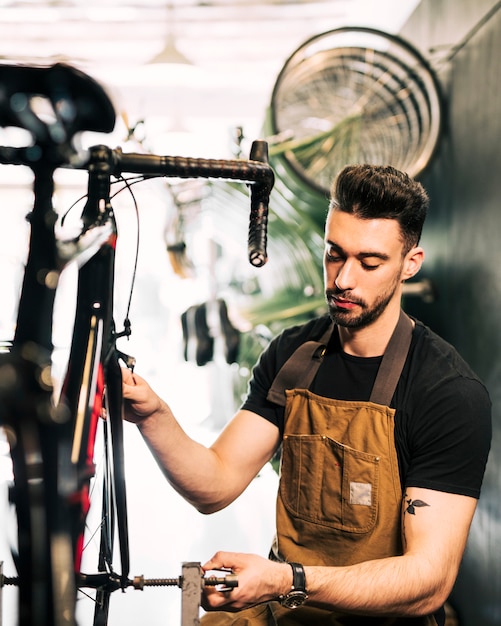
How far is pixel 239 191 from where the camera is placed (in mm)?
2781

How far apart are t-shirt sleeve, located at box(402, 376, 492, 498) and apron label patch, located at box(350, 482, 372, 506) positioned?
0.29ft

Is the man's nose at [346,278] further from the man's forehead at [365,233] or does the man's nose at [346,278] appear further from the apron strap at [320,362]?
the apron strap at [320,362]

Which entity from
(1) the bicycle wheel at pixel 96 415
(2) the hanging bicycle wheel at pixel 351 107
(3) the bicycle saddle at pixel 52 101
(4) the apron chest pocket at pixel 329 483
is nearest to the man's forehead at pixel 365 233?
(4) the apron chest pocket at pixel 329 483

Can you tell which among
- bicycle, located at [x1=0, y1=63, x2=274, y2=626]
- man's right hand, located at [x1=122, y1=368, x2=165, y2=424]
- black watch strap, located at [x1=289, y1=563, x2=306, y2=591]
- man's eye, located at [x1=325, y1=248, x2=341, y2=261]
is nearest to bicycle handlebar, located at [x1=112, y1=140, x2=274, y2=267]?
bicycle, located at [x1=0, y1=63, x2=274, y2=626]

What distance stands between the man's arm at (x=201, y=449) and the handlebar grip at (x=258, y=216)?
0.35 metres

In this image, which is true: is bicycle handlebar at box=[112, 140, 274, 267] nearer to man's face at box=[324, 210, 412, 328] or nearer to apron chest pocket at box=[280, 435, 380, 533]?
man's face at box=[324, 210, 412, 328]

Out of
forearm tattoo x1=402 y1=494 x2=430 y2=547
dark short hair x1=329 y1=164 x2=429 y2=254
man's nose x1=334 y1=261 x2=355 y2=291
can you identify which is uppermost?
dark short hair x1=329 y1=164 x2=429 y2=254

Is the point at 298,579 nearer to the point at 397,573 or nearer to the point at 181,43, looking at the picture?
the point at 397,573

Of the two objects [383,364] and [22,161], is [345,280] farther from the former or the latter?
[22,161]

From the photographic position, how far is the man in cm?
144

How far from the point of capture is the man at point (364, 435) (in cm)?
144

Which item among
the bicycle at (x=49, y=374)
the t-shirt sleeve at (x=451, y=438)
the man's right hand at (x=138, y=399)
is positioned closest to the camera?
the bicycle at (x=49, y=374)

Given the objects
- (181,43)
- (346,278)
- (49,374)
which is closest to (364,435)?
(346,278)

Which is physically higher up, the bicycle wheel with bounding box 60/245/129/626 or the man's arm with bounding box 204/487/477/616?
the bicycle wheel with bounding box 60/245/129/626
